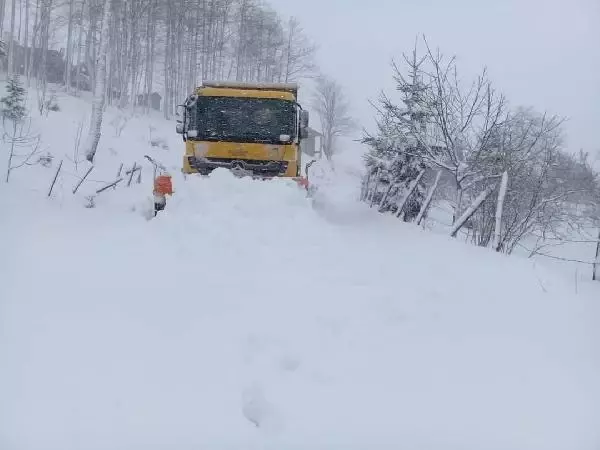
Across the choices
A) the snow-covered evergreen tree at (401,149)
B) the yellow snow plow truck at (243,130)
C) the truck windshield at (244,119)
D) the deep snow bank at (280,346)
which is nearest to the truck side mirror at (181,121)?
the yellow snow plow truck at (243,130)

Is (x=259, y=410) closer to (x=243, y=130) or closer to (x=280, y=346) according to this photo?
(x=280, y=346)

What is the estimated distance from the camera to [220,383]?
352cm

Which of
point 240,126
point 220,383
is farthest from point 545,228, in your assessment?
point 220,383

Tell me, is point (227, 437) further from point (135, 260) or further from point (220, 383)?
point (135, 260)

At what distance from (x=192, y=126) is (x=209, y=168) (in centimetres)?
100

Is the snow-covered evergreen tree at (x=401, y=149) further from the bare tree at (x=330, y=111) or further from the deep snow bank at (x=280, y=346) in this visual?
the bare tree at (x=330, y=111)

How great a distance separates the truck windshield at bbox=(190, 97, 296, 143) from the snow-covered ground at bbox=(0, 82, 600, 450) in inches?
124

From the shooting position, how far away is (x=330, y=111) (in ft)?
162

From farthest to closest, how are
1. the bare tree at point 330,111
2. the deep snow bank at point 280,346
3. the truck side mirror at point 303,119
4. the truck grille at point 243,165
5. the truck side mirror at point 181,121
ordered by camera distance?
the bare tree at point 330,111, the truck side mirror at point 303,119, the truck side mirror at point 181,121, the truck grille at point 243,165, the deep snow bank at point 280,346

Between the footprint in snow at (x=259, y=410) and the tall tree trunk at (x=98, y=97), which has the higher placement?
the tall tree trunk at (x=98, y=97)

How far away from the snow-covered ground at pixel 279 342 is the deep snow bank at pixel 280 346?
2 centimetres

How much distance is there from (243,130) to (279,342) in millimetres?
6993

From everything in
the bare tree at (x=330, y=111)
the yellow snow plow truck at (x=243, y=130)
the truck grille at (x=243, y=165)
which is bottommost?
the truck grille at (x=243, y=165)

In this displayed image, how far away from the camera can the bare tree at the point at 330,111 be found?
48875mm
